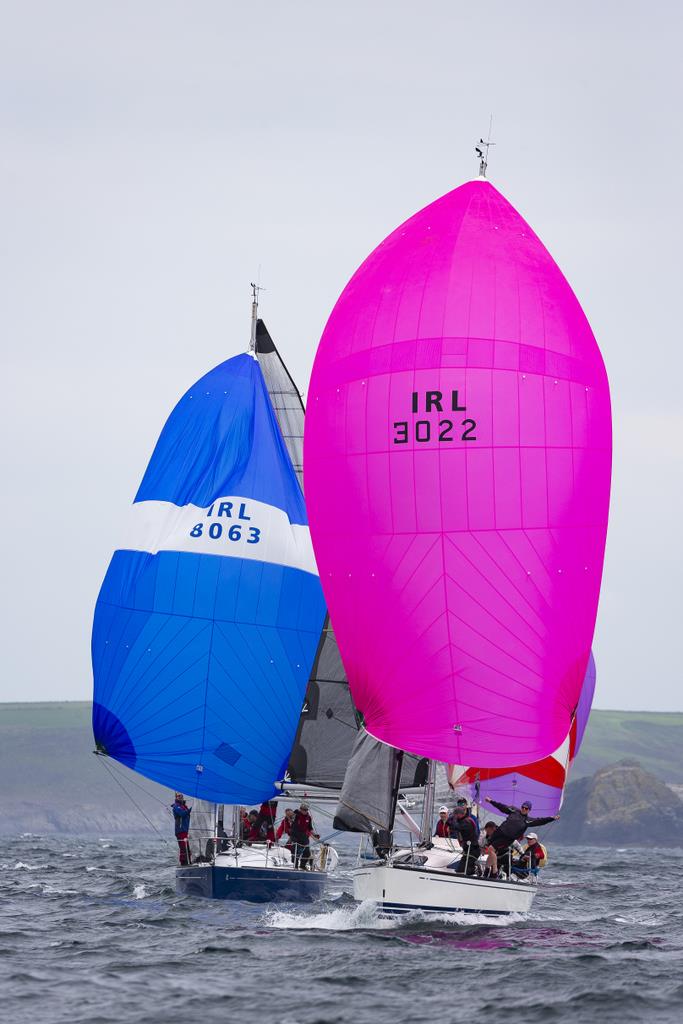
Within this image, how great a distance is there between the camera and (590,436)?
22.3 m

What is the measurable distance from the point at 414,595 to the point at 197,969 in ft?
20.5

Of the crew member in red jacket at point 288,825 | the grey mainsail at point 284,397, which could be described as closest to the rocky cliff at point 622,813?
the grey mainsail at point 284,397

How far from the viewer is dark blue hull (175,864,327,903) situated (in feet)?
86.9

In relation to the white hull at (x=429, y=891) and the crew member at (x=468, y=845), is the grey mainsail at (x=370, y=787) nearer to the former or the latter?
the white hull at (x=429, y=891)

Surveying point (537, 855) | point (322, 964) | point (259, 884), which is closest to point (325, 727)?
point (259, 884)

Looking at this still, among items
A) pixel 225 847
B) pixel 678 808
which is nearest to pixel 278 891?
pixel 225 847

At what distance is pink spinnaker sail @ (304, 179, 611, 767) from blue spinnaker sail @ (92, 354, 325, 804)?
19.4 ft

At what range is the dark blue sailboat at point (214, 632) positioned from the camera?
28.0m

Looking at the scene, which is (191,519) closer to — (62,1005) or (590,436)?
(590,436)

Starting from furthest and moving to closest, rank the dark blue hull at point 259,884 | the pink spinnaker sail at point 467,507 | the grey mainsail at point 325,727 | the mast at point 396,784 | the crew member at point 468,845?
the grey mainsail at point 325,727, the dark blue hull at point 259,884, the mast at point 396,784, the crew member at point 468,845, the pink spinnaker sail at point 467,507

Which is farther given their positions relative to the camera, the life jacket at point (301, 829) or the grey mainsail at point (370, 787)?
the life jacket at point (301, 829)

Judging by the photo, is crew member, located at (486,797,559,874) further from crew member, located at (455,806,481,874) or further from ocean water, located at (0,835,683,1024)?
ocean water, located at (0,835,683,1024)

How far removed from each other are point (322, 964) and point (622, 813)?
3227 inches

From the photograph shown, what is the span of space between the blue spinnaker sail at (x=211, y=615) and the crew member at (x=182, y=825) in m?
0.97
